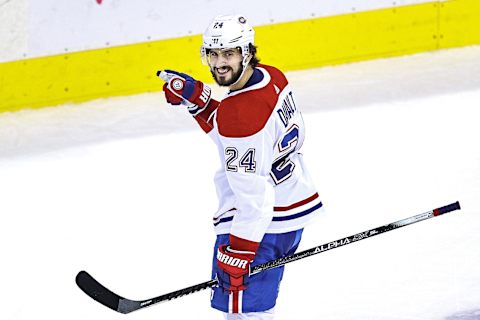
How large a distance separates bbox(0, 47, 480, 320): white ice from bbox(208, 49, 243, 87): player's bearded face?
0.97m

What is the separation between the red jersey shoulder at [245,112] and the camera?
2438 millimetres

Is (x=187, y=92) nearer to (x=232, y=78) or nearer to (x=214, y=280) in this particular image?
(x=232, y=78)

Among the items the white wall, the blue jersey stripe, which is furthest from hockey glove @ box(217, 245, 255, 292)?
the white wall

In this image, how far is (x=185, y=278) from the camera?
3473 millimetres

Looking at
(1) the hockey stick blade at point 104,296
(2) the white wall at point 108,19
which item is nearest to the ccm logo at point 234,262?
(1) the hockey stick blade at point 104,296

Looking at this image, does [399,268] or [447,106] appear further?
[447,106]

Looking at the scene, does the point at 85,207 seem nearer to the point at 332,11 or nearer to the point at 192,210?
the point at 192,210

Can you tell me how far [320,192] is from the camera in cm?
411

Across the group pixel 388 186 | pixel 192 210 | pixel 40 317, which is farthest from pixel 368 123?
pixel 40 317

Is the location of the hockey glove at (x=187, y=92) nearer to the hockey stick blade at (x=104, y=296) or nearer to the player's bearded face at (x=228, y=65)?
the player's bearded face at (x=228, y=65)

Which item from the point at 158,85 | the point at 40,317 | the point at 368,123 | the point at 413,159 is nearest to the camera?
the point at 40,317

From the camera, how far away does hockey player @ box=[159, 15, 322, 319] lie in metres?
2.46

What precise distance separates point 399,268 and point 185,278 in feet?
2.30

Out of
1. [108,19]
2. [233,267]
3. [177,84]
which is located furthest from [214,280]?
[108,19]
